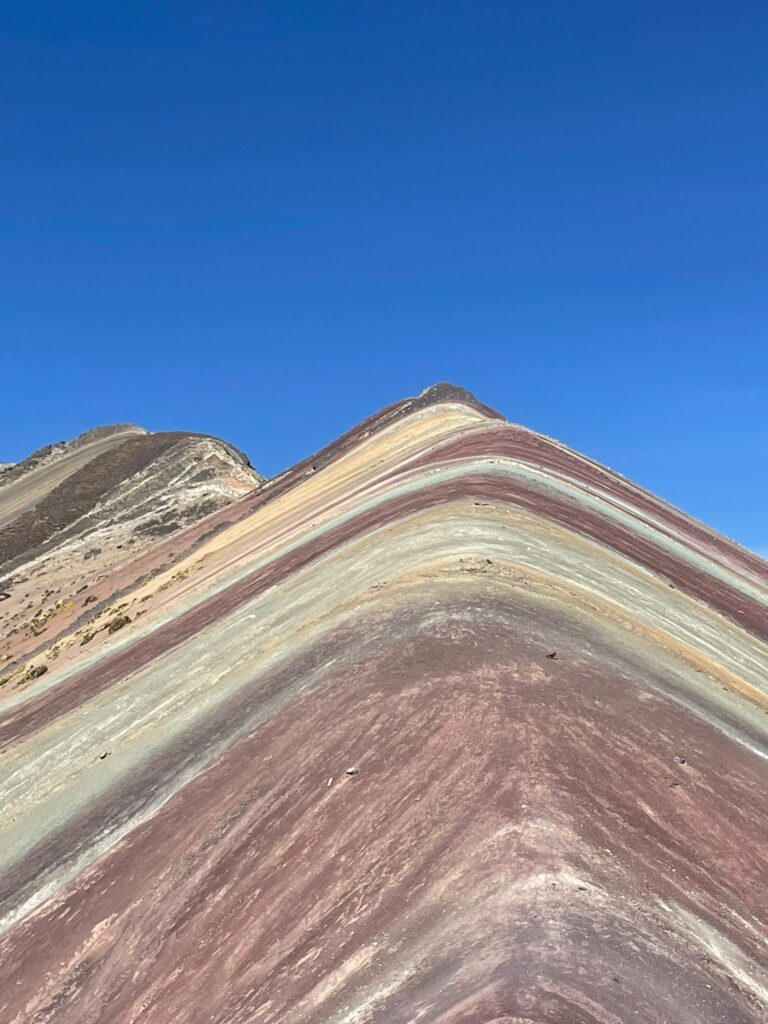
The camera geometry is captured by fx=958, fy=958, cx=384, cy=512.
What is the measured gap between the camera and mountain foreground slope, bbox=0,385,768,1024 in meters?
8.62

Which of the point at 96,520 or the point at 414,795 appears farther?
the point at 96,520

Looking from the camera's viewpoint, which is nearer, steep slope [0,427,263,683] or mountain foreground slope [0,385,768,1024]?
mountain foreground slope [0,385,768,1024]

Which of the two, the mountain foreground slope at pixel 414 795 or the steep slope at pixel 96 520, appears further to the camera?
the steep slope at pixel 96 520

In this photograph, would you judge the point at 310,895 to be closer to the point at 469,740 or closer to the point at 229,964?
the point at 229,964

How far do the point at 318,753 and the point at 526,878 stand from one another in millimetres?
4617

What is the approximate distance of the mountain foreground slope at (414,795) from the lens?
340 inches

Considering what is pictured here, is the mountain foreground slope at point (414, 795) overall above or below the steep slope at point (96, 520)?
below

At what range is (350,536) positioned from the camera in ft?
85.8

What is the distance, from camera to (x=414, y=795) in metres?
11.2

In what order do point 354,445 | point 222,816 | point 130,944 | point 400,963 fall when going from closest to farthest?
point 400,963 → point 130,944 → point 222,816 → point 354,445

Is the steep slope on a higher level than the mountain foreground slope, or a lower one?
higher

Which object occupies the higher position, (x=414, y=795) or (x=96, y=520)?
(x=96, y=520)

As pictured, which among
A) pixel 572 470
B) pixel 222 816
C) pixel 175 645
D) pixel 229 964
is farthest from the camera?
pixel 572 470

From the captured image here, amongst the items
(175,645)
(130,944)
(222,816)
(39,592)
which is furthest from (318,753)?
(39,592)
